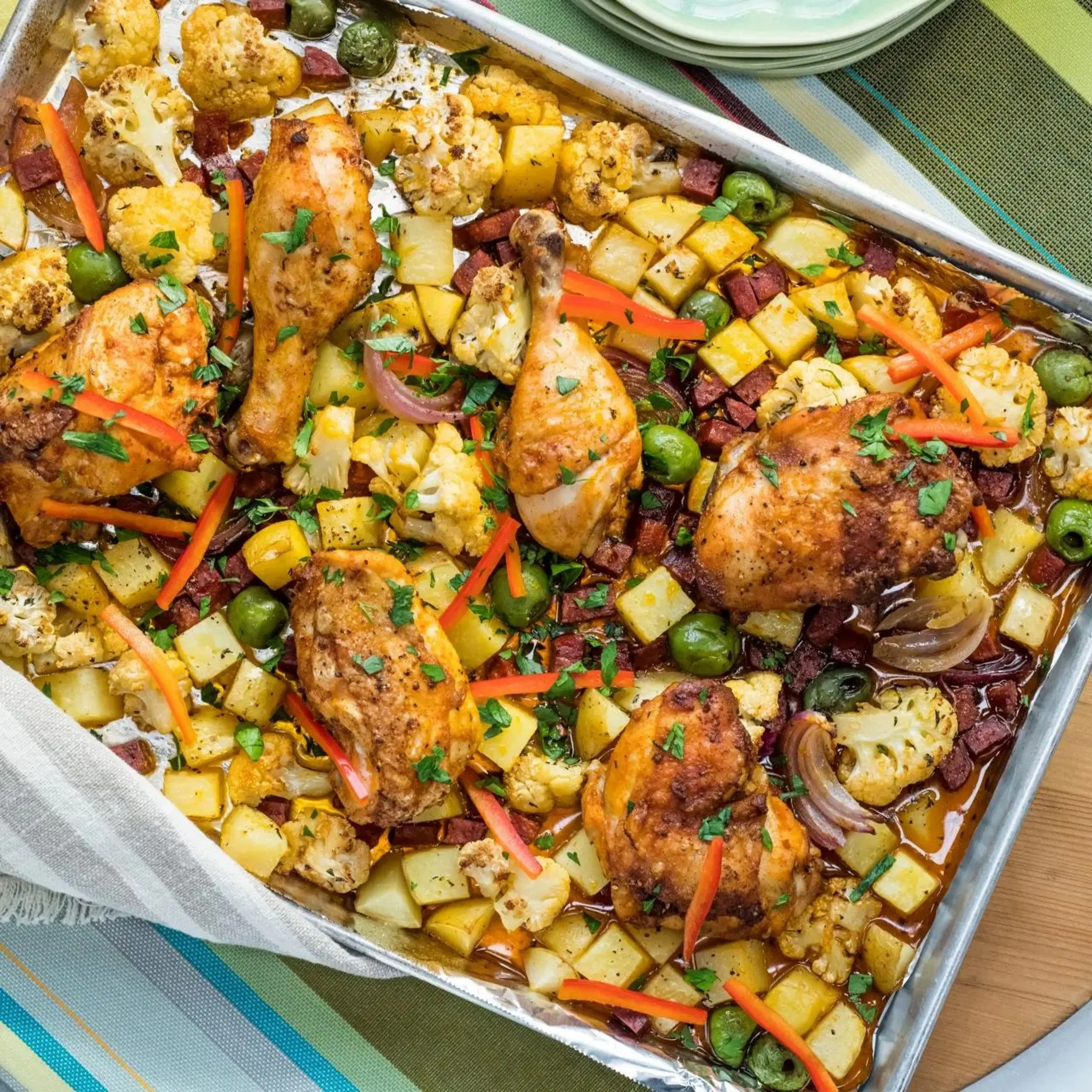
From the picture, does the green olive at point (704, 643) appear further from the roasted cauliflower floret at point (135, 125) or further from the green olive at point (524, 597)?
the roasted cauliflower floret at point (135, 125)

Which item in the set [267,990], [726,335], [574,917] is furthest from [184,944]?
[726,335]

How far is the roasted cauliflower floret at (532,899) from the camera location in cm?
375

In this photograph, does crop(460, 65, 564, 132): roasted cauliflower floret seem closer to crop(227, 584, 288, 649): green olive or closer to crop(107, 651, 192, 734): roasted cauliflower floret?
crop(227, 584, 288, 649): green olive

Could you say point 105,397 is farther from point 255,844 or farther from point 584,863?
point 584,863

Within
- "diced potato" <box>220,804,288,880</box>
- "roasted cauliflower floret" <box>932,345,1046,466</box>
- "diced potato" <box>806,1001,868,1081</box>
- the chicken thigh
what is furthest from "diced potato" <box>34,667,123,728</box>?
"roasted cauliflower floret" <box>932,345,1046,466</box>

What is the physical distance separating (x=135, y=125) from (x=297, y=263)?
789 mm

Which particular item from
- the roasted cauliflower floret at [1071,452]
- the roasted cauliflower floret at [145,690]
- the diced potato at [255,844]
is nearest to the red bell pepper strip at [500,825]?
the diced potato at [255,844]

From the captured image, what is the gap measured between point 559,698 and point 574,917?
710 mm

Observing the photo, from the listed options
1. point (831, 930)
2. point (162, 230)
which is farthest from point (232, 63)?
point (831, 930)

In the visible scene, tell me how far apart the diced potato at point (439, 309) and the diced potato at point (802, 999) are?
237 centimetres

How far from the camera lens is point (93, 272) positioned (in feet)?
12.6

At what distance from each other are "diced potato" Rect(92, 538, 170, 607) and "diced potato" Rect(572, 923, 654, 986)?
183 centimetres

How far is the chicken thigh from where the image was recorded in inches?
139

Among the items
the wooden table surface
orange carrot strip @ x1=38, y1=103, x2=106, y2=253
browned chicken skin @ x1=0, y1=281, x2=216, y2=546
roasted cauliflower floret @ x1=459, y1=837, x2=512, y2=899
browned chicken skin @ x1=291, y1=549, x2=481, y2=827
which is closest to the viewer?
browned chicken skin @ x1=291, y1=549, x2=481, y2=827
